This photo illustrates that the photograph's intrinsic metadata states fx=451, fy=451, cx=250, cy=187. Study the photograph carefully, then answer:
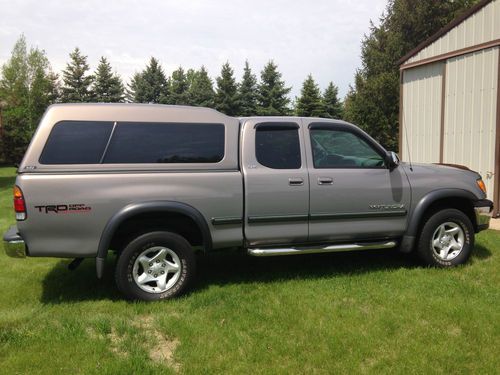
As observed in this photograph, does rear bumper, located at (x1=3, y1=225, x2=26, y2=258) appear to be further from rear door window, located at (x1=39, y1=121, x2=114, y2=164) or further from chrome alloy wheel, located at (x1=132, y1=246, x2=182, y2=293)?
chrome alloy wheel, located at (x1=132, y1=246, x2=182, y2=293)

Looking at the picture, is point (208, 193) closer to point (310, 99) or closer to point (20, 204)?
point (20, 204)

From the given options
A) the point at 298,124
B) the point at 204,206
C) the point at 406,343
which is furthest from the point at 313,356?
the point at 298,124

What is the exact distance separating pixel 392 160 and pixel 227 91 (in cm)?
4415

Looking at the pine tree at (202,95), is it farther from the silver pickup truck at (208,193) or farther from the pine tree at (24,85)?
the silver pickup truck at (208,193)

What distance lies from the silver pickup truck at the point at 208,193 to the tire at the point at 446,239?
17 mm

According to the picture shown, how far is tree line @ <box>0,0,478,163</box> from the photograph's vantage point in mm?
30000

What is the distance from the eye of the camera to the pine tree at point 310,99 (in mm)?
44500

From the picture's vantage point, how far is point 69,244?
14.3 feet

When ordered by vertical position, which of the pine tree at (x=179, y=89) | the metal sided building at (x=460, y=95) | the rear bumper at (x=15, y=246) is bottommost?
the rear bumper at (x=15, y=246)

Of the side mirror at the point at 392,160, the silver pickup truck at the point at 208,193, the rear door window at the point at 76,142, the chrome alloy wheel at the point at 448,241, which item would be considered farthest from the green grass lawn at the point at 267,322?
the rear door window at the point at 76,142

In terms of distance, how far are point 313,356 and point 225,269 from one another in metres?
2.53

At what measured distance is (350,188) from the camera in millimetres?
5137

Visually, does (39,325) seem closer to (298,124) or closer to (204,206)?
(204,206)

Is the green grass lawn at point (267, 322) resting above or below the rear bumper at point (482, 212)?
below
